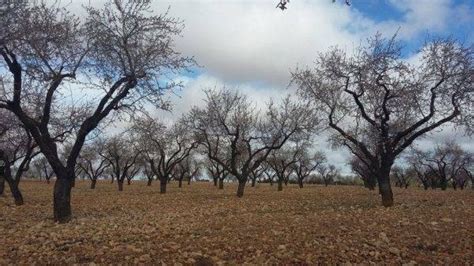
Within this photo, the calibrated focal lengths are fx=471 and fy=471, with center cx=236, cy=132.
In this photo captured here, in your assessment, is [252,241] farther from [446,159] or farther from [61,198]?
[446,159]

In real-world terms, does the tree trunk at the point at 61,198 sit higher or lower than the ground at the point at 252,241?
higher

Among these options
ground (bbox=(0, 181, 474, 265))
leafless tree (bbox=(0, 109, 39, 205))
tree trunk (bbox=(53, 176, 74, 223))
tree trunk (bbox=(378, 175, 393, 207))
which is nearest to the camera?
ground (bbox=(0, 181, 474, 265))

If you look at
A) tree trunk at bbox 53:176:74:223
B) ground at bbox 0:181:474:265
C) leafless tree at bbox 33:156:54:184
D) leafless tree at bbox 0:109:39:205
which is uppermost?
leafless tree at bbox 33:156:54:184

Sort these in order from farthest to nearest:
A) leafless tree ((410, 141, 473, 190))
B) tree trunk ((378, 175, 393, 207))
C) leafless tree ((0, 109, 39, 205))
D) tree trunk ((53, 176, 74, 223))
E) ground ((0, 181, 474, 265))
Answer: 1. leafless tree ((410, 141, 473, 190))
2. leafless tree ((0, 109, 39, 205))
3. tree trunk ((378, 175, 393, 207))
4. tree trunk ((53, 176, 74, 223))
5. ground ((0, 181, 474, 265))

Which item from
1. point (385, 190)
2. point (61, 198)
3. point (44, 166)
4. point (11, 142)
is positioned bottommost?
point (61, 198)

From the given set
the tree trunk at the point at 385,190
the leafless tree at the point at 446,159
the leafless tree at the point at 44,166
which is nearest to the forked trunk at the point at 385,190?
the tree trunk at the point at 385,190

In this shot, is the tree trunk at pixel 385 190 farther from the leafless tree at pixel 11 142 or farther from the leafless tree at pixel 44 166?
the leafless tree at pixel 44 166

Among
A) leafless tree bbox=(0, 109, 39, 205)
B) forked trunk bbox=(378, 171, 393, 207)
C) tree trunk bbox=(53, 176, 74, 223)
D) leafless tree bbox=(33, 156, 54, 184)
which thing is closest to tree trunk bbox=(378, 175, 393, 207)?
forked trunk bbox=(378, 171, 393, 207)

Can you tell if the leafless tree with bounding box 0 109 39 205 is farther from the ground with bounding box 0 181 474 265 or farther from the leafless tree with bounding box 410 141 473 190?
the leafless tree with bounding box 410 141 473 190

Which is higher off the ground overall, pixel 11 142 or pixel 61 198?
pixel 11 142

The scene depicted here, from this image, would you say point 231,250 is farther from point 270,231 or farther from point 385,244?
point 385,244

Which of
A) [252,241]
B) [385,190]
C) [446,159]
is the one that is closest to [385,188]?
[385,190]

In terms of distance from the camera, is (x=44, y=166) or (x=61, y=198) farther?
(x=44, y=166)

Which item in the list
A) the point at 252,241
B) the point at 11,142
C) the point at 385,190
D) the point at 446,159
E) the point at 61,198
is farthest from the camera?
the point at 446,159
